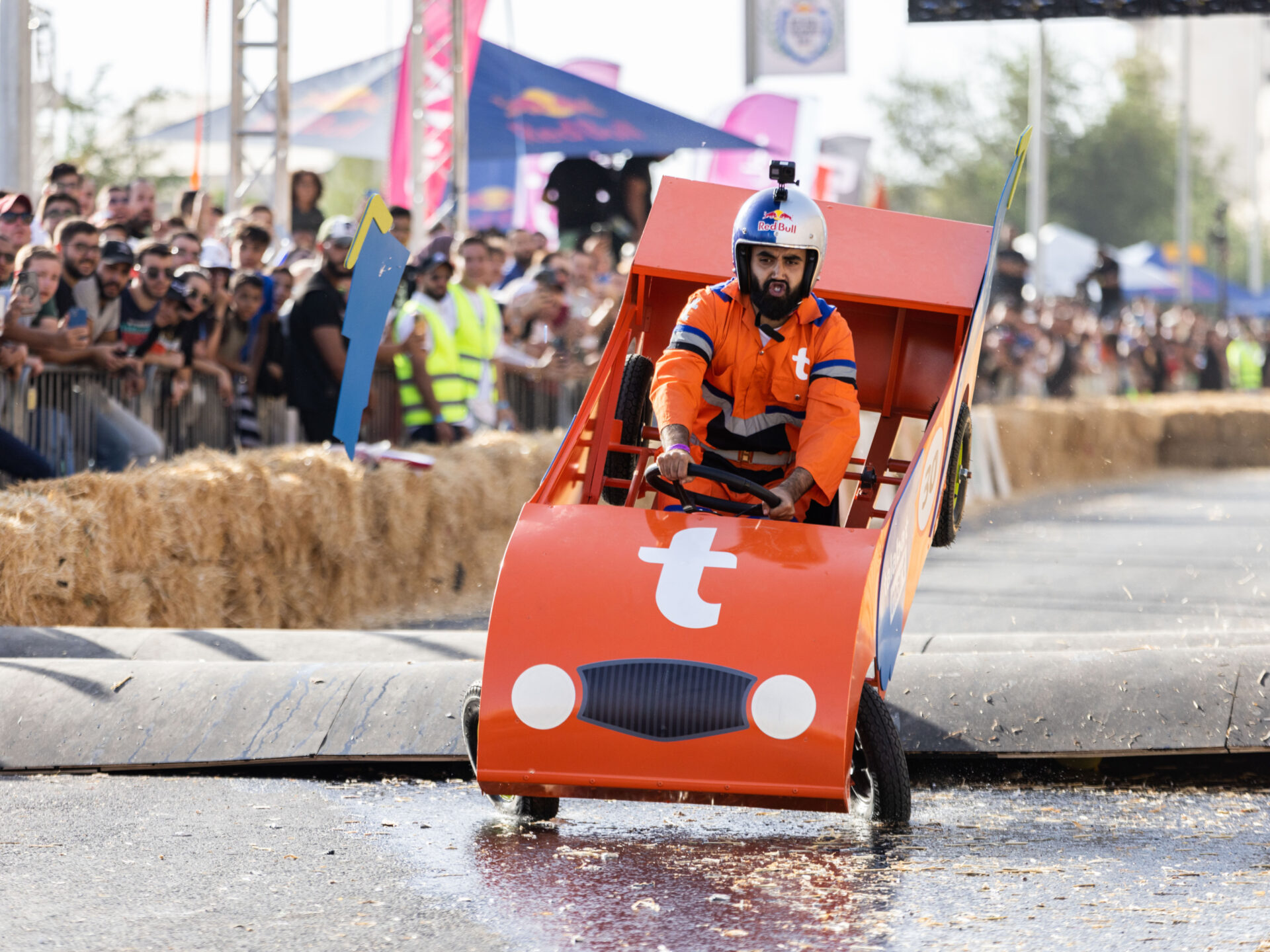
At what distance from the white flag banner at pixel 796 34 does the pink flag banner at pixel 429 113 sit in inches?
117

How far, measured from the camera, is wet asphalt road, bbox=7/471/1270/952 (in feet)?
12.6

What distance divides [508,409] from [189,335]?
325 cm

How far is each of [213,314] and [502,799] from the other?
4.99 m

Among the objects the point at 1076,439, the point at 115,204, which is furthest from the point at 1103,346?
the point at 115,204

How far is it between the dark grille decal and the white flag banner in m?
13.0

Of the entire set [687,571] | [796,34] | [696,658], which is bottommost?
[696,658]

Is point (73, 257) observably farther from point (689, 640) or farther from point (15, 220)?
point (689, 640)

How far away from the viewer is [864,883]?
4281mm

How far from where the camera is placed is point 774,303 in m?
5.54

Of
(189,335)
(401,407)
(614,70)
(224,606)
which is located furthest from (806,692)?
(614,70)

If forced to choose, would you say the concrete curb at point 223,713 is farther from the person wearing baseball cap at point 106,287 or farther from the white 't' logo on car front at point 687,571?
the person wearing baseball cap at point 106,287

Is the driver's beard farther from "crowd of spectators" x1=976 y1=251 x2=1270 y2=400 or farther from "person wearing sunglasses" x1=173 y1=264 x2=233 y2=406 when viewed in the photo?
"crowd of spectators" x1=976 y1=251 x2=1270 y2=400

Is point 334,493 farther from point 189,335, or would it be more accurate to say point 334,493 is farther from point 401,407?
point 401,407

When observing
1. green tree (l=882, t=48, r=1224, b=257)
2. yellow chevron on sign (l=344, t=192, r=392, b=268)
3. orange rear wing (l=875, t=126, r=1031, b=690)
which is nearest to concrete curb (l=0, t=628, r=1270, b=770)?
orange rear wing (l=875, t=126, r=1031, b=690)
